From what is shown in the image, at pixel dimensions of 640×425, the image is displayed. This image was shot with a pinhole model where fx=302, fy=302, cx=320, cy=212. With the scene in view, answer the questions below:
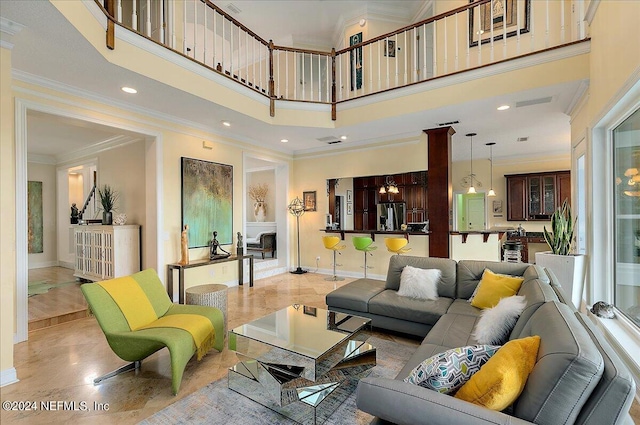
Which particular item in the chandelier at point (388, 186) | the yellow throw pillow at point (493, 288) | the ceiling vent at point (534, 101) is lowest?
the yellow throw pillow at point (493, 288)

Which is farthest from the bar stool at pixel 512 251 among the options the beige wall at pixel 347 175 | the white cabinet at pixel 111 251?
the white cabinet at pixel 111 251

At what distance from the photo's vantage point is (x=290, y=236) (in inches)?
287

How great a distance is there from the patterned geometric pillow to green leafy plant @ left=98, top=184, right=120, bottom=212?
575 centimetres

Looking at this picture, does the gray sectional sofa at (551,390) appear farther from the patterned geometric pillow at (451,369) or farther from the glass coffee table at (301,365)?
the glass coffee table at (301,365)

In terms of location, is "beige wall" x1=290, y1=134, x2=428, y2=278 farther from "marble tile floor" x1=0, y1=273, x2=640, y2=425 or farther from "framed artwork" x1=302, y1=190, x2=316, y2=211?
"marble tile floor" x1=0, y1=273, x2=640, y2=425

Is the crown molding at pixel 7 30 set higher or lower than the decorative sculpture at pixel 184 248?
higher

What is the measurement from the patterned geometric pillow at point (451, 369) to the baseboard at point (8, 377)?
125 inches

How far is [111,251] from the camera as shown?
4969mm

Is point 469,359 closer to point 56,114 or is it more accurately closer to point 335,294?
point 335,294

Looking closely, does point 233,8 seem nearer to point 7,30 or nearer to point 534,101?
point 7,30

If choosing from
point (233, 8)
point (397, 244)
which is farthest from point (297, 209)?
point (233, 8)

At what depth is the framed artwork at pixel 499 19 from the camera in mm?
4648

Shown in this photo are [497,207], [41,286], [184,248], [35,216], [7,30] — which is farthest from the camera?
[497,207]

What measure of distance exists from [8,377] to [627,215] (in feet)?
18.6
